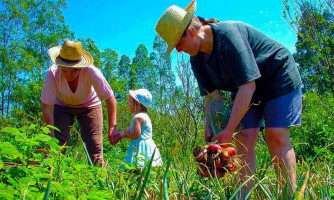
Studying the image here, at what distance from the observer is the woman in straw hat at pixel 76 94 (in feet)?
12.3

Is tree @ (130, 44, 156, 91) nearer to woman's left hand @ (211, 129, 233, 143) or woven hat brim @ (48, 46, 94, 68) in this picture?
woven hat brim @ (48, 46, 94, 68)

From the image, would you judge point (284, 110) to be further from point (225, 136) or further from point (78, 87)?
point (78, 87)

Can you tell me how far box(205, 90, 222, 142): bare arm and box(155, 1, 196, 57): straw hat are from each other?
51cm

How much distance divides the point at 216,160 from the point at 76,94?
90.3 inches

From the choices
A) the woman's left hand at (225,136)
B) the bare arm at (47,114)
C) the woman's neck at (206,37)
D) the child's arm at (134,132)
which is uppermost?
the woman's neck at (206,37)

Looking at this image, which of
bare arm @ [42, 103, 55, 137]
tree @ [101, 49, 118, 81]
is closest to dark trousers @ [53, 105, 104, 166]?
bare arm @ [42, 103, 55, 137]

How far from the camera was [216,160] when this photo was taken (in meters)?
2.05

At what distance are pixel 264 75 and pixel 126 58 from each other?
35638 mm

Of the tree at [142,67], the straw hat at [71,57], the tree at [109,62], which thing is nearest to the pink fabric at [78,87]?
the straw hat at [71,57]

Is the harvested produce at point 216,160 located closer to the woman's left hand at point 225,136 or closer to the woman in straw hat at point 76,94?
the woman's left hand at point 225,136

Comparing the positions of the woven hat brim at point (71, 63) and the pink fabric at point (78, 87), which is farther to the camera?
the pink fabric at point (78, 87)

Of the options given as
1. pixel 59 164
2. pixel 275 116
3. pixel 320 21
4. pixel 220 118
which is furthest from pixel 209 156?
pixel 320 21

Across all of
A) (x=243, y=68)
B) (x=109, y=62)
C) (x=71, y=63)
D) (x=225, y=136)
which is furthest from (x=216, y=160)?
(x=109, y=62)

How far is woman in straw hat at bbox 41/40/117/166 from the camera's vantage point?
12.3 ft
